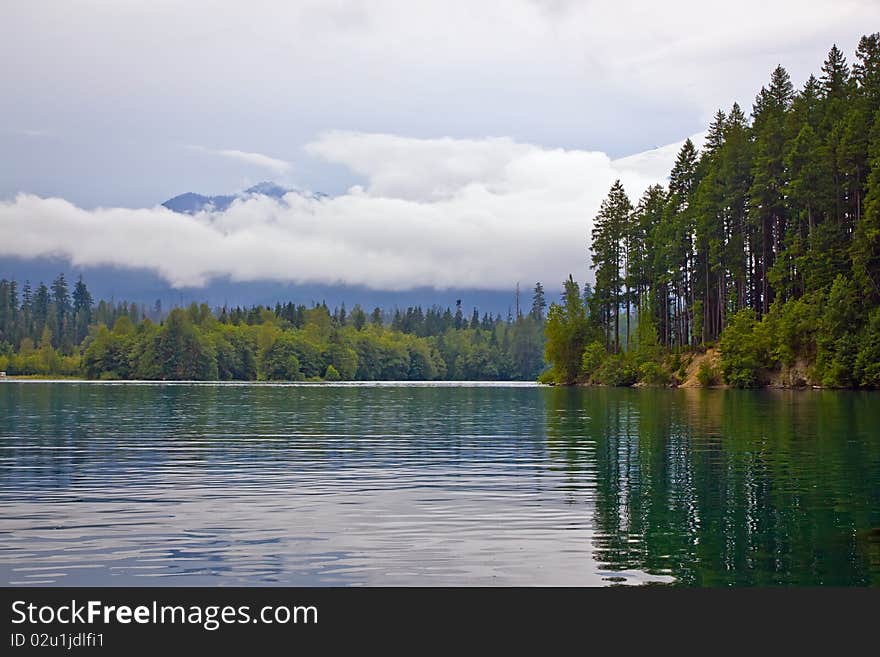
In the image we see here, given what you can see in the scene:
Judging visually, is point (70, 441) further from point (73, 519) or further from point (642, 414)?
point (642, 414)

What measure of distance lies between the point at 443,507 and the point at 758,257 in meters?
106

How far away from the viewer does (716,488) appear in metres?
28.2

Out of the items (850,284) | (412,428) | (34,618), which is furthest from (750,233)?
(34,618)

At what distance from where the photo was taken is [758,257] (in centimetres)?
12412

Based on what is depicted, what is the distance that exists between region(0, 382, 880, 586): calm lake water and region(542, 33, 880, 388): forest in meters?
51.7

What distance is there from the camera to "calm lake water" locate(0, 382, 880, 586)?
59.1ft

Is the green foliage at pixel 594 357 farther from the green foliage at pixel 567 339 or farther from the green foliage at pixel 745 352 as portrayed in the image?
the green foliage at pixel 745 352

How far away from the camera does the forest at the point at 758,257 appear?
9725 centimetres

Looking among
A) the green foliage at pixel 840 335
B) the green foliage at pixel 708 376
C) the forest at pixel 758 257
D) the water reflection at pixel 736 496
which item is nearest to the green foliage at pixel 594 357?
the forest at pixel 758 257

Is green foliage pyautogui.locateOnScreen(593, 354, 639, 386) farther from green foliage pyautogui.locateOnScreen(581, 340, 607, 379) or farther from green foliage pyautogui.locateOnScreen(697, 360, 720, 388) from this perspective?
green foliage pyautogui.locateOnScreen(697, 360, 720, 388)

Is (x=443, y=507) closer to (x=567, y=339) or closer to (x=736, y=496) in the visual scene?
(x=736, y=496)

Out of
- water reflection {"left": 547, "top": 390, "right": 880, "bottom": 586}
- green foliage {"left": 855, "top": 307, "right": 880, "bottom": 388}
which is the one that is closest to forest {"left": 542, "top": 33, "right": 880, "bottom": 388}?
green foliage {"left": 855, "top": 307, "right": 880, "bottom": 388}

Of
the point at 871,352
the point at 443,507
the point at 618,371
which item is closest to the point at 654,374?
the point at 618,371

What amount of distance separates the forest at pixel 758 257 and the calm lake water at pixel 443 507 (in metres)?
51.7
